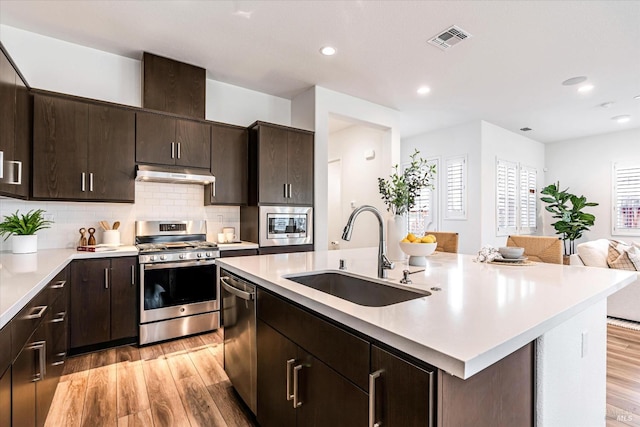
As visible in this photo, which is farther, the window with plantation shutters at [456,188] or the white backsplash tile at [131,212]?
the window with plantation shutters at [456,188]

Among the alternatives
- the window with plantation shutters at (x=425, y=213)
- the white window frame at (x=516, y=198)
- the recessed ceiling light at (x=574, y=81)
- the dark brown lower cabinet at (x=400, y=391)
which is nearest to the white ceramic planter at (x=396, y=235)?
the dark brown lower cabinet at (x=400, y=391)

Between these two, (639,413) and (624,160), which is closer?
(639,413)

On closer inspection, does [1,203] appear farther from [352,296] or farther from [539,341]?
[539,341]

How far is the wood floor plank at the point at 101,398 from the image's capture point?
1.89 metres

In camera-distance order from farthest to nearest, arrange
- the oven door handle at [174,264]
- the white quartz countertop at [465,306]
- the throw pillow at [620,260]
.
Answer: the throw pillow at [620,260] < the oven door handle at [174,264] < the white quartz countertop at [465,306]

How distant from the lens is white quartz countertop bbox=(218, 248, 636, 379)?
2.48ft

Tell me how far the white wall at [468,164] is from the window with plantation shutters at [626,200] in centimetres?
294

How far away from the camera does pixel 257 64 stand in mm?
3469

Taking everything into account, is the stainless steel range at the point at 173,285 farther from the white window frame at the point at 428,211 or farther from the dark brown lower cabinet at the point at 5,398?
the white window frame at the point at 428,211

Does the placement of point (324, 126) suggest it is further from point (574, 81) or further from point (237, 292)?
point (574, 81)

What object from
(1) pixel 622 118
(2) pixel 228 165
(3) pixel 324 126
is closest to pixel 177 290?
(2) pixel 228 165

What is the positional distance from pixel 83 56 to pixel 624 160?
27.4ft

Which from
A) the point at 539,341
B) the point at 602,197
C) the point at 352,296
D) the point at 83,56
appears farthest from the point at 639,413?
the point at 602,197

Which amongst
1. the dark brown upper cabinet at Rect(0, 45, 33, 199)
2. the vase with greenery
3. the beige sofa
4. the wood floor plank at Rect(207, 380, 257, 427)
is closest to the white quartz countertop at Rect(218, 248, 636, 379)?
Answer: the wood floor plank at Rect(207, 380, 257, 427)
